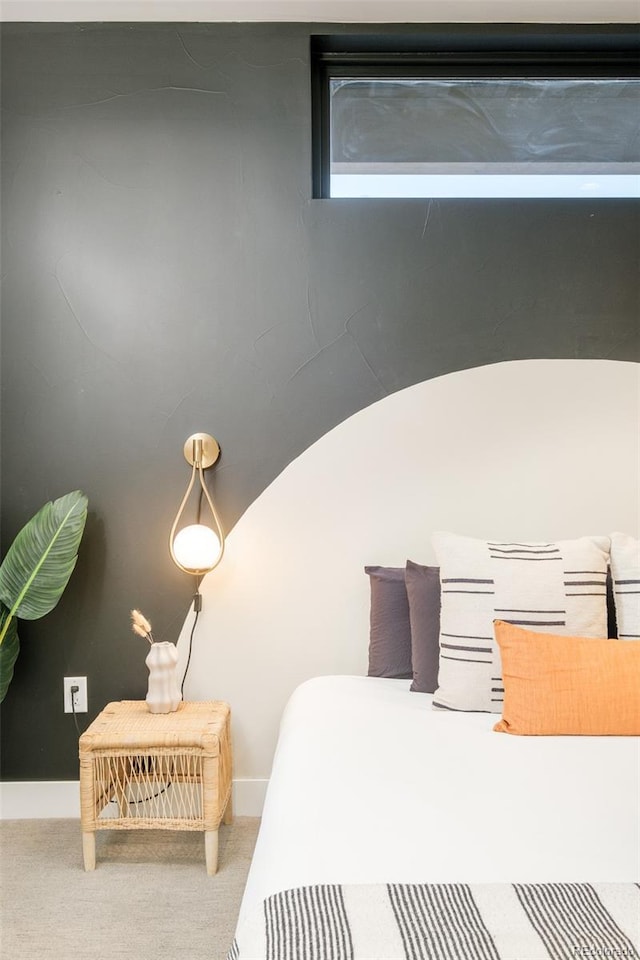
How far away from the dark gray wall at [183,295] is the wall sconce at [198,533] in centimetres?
5

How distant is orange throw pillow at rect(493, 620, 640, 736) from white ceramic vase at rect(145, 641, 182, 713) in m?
1.03

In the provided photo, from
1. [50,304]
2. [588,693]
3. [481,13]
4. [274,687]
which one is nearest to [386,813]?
[588,693]

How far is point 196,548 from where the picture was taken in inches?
96.3

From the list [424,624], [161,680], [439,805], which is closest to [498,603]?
[424,624]

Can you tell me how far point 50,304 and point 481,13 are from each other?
67.8 inches

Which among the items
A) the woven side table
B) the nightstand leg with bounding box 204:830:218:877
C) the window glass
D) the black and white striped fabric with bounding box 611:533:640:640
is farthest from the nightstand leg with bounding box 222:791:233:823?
the window glass

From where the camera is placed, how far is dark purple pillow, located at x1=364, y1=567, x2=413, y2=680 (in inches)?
94.4

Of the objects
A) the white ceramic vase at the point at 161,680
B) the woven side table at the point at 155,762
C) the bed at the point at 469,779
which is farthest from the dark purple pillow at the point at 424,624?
the white ceramic vase at the point at 161,680

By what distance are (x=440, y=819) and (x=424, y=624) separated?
0.88 meters

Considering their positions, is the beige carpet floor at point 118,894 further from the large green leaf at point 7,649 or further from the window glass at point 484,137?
the window glass at point 484,137

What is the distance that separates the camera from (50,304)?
8.50ft

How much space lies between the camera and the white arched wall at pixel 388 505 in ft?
8.47

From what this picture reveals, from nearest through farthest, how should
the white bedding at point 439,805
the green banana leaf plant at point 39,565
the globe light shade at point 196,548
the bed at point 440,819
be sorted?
the bed at point 440,819, the white bedding at point 439,805, the green banana leaf plant at point 39,565, the globe light shade at point 196,548

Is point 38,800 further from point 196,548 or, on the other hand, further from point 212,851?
point 196,548
